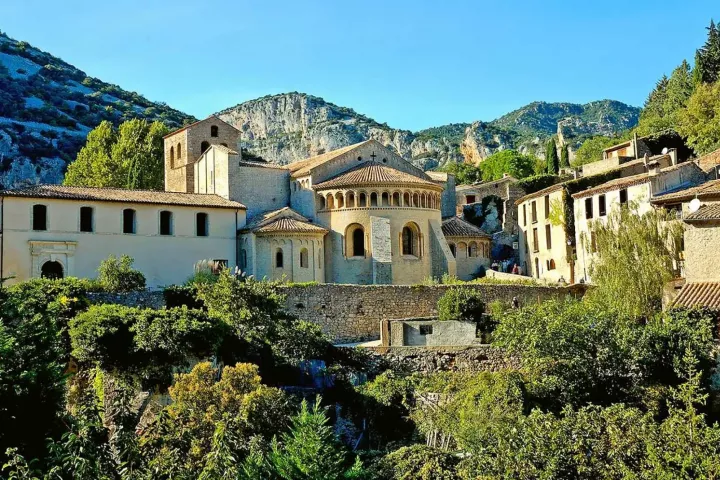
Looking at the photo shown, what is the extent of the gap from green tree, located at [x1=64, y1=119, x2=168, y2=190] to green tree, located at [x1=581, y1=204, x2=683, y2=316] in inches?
1458

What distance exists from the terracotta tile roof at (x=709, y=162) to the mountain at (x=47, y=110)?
66460 millimetres

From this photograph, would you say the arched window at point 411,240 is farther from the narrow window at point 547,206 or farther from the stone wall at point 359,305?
the narrow window at point 547,206

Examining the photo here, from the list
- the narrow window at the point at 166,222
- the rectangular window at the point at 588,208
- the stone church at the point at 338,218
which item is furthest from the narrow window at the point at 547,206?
the narrow window at the point at 166,222

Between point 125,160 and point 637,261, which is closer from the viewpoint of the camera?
point 637,261

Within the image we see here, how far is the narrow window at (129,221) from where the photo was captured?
45781 mm

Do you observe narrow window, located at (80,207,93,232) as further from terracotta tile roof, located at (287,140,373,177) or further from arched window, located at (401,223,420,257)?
arched window, located at (401,223,420,257)

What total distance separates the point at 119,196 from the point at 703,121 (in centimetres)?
4237

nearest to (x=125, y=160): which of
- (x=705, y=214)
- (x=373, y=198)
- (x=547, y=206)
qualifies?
(x=373, y=198)

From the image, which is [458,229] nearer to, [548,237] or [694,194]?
[548,237]

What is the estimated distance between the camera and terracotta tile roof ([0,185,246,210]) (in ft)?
143

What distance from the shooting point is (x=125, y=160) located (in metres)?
67.4

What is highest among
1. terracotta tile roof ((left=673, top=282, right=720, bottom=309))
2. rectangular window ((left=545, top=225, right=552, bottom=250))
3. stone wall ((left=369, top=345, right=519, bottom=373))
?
rectangular window ((left=545, top=225, right=552, bottom=250))

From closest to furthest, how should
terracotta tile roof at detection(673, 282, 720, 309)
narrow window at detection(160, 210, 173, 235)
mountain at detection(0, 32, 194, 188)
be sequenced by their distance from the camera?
terracotta tile roof at detection(673, 282, 720, 309)
narrow window at detection(160, 210, 173, 235)
mountain at detection(0, 32, 194, 188)

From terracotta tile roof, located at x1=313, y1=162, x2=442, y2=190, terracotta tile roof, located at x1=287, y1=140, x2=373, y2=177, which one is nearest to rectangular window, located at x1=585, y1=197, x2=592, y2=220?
terracotta tile roof, located at x1=313, y1=162, x2=442, y2=190
